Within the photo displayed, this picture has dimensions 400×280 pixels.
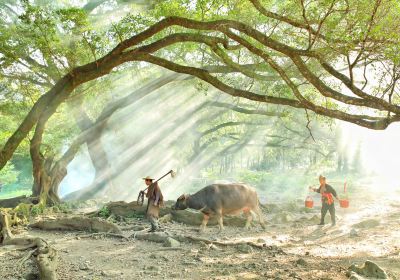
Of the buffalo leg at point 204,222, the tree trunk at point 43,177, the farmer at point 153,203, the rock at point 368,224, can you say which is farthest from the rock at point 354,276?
the tree trunk at point 43,177

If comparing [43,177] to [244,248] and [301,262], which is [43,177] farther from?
[301,262]

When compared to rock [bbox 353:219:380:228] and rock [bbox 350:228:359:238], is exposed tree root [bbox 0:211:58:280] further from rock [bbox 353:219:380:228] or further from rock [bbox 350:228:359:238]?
rock [bbox 353:219:380:228]

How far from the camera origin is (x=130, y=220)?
1493 cm

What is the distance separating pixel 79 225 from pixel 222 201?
4921 millimetres

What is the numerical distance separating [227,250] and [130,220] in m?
5.69

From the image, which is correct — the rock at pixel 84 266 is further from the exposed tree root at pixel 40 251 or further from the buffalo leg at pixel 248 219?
the buffalo leg at pixel 248 219

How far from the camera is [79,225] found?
13172mm

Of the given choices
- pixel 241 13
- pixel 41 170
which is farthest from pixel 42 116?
pixel 241 13

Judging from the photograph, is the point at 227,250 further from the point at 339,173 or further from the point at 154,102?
the point at 339,173

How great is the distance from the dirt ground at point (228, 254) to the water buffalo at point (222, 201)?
1.98ft

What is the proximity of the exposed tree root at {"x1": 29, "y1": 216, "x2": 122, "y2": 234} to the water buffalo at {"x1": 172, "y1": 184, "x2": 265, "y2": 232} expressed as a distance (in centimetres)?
289

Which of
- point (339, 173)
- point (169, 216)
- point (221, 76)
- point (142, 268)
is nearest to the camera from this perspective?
point (142, 268)

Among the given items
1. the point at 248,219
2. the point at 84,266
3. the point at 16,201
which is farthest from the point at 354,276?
the point at 16,201

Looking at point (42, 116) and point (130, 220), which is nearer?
point (42, 116)
